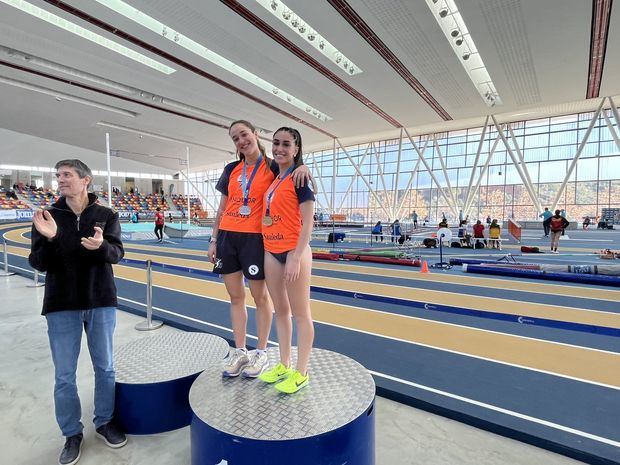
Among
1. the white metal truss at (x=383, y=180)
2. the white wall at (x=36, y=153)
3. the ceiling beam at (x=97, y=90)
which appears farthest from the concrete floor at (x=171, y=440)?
the white wall at (x=36, y=153)

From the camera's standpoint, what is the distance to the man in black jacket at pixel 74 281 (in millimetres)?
1980

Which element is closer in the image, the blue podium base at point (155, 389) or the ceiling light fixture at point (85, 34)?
the blue podium base at point (155, 389)

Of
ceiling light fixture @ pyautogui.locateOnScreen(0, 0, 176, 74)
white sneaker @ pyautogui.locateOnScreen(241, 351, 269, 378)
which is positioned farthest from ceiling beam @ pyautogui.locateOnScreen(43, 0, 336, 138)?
white sneaker @ pyautogui.locateOnScreen(241, 351, 269, 378)

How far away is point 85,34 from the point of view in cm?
1362

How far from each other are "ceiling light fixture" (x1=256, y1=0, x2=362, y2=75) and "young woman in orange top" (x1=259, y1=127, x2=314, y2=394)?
11.6 meters

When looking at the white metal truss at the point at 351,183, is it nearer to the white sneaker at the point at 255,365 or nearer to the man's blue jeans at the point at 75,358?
the white sneaker at the point at 255,365

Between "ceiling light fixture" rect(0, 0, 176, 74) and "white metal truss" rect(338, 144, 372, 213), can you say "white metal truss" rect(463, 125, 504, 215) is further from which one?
"ceiling light fixture" rect(0, 0, 176, 74)

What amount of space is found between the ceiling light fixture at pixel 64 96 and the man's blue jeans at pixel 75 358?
22.7m

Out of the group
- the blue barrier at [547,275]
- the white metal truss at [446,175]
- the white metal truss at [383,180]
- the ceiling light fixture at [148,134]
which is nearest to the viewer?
the blue barrier at [547,275]

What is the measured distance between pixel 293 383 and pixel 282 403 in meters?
0.16

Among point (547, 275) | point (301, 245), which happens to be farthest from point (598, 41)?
point (301, 245)

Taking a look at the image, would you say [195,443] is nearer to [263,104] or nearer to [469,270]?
[469,270]

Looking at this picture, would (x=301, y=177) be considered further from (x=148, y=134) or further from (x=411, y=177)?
(x=411, y=177)

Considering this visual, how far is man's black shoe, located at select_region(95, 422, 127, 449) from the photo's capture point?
217cm
